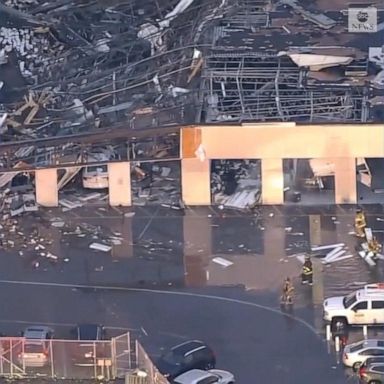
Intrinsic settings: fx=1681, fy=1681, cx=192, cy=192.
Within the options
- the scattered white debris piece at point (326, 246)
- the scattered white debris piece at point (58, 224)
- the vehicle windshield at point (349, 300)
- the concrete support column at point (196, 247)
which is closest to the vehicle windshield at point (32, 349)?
the concrete support column at point (196, 247)

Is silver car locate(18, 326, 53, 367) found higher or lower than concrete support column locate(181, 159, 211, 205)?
lower

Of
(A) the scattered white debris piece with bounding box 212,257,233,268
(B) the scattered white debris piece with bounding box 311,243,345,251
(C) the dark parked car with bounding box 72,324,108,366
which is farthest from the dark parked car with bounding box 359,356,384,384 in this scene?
(B) the scattered white debris piece with bounding box 311,243,345,251

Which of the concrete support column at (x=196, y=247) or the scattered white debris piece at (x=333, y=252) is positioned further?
the scattered white debris piece at (x=333, y=252)

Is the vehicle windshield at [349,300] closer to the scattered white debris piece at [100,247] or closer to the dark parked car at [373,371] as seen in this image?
the dark parked car at [373,371]

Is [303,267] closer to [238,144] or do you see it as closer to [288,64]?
[238,144]

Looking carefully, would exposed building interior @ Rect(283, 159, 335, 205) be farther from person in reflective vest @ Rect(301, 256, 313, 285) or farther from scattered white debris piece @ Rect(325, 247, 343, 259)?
person in reflective vest @ Rect(301, 256, 313, 285)
